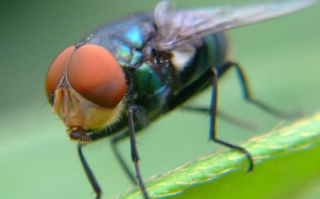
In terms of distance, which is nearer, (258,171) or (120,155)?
(258,171)

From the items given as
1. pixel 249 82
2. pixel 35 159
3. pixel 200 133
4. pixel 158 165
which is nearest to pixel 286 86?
pixel 249 82

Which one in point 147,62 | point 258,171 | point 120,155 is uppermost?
point 147,62

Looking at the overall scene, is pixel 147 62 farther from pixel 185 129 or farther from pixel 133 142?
pixel 185 129

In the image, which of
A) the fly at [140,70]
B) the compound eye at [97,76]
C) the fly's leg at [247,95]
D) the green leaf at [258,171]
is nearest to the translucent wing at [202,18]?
the fly at [140,70]

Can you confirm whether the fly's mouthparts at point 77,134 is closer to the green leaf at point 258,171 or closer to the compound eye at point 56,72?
the compound eye at point 56,72

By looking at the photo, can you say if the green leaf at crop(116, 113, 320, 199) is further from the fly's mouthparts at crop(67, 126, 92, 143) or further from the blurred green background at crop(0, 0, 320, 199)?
the fly's mouthparts at crop(67, 126, 92, 143)

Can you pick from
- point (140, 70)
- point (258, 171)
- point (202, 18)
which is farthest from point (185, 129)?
point (258, 171)

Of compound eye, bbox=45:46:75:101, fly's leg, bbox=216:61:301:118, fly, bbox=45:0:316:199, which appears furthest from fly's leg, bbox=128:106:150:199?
fly's leg, bbox=216:61:301:118
